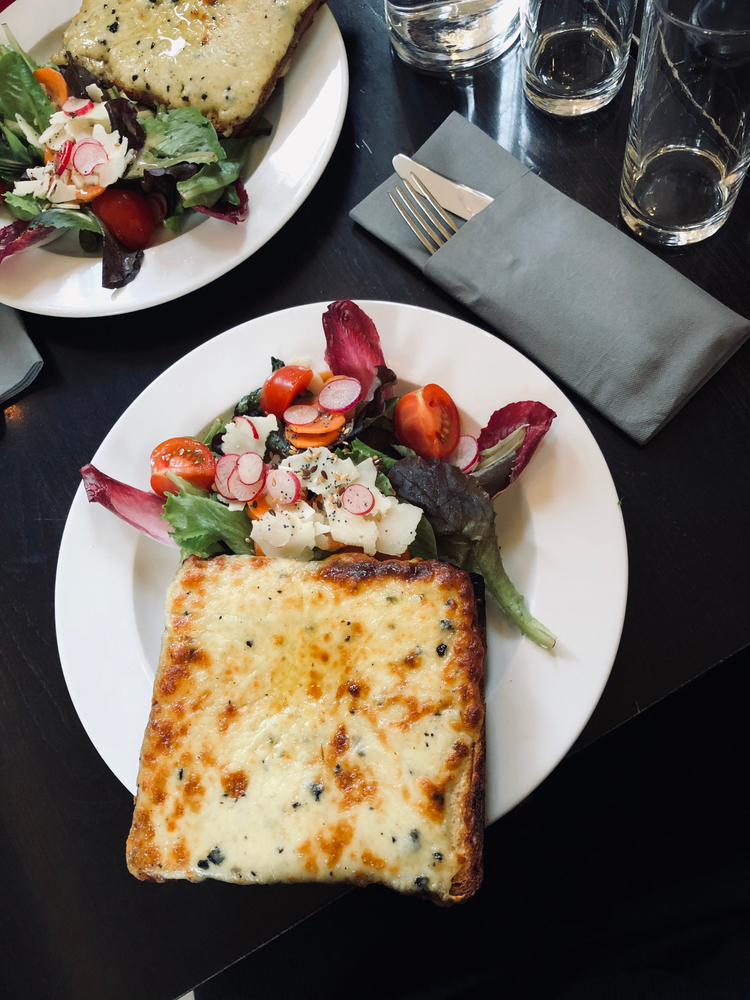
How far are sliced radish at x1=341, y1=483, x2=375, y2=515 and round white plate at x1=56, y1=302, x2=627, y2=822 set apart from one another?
1.08 feet

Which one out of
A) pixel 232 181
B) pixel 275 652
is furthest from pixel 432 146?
pixel 275 652

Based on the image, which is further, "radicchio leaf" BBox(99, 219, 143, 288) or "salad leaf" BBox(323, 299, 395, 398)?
"radicchio leaf" BBox(99, 219, 143, 288)

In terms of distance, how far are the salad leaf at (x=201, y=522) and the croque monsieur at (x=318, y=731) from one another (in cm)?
18

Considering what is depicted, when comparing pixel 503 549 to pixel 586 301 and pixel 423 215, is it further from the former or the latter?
pixel 423 215

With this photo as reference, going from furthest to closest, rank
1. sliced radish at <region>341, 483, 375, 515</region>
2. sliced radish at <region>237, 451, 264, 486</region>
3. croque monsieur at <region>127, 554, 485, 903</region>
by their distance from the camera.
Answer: sliced radish at <region>237, 451, 264, 486</region> < sliced radish at <region>341, 483, 375, 515</region> < croque monsieur at <region>127, 554, 485, 903</region>

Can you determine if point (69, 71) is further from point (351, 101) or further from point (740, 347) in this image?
point (740, 347)

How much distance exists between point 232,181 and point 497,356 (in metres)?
0.88

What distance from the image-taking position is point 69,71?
2.24m

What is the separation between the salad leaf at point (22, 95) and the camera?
219cm

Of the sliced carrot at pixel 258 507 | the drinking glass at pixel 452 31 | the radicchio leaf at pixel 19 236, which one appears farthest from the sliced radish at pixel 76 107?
the sliced carrot at pixel 258 507

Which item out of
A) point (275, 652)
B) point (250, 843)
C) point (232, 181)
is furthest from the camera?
point (232, 181)

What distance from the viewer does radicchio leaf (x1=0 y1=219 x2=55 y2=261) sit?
2.05 m

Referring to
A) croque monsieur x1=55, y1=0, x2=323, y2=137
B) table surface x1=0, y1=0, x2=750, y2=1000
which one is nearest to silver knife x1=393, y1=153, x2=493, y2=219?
table surface x1=0, y1=0, x2=750, y2=1000

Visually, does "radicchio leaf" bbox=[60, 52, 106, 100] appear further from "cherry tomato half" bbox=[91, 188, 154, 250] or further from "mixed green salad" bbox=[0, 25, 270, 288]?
"cherry tomato half" bbox=[91, 188, 154, 250]
